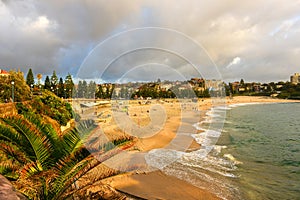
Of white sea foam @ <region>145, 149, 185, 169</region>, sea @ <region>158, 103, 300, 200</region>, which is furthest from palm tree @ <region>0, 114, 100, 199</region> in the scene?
white sea foam @ <region>145, 149, 185, 169</region>

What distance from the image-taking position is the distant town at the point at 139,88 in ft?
69.2

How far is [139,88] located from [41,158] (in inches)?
1074

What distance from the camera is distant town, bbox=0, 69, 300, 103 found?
2110cm

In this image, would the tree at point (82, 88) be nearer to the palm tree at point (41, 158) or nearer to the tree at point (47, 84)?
the palm tree at point (41, 158)

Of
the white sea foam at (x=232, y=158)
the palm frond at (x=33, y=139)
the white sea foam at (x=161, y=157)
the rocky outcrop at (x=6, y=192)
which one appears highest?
the palm frond at (x=33, y=139)

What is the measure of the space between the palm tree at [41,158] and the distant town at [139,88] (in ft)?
30.1

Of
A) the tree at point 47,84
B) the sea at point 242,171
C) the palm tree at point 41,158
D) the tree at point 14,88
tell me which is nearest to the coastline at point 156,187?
the sea at point 242,171

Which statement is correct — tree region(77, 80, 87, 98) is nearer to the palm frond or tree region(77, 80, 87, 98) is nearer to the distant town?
the distant town

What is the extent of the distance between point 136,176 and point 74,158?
5855 millimetres

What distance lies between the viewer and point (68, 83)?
2359 inches

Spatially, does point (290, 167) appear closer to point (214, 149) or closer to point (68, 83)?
point (214, 149)

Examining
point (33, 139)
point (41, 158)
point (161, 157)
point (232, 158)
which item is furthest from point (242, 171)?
point (33, 139)

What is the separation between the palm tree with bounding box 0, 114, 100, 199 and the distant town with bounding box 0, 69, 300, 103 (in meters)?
9.18

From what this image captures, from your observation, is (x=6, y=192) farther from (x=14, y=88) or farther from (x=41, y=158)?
(x=14, y=88)
